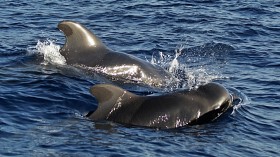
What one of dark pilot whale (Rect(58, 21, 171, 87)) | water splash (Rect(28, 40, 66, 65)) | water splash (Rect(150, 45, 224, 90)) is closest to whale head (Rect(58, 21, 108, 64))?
dark pilot whale (Rect(58, 21, 171, 87))

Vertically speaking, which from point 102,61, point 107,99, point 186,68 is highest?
point 107,99

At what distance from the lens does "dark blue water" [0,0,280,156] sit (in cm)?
1210

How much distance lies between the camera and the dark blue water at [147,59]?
476 inches

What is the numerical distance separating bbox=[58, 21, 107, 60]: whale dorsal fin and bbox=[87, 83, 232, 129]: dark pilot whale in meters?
4.31

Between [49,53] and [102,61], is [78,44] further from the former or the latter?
[49,53]

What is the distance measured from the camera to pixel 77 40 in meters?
17.8

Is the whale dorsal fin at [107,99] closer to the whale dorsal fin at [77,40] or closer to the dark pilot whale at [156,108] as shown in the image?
the dark pilot whale at [156,108]

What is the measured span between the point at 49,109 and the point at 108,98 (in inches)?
54.0

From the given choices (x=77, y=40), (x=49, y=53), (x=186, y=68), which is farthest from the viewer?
(x=186, y=68)

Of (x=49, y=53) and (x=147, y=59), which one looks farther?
(x=147, y=59)

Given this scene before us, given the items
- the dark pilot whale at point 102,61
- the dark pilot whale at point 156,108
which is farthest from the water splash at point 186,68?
the dark pilot whale at point 156,108

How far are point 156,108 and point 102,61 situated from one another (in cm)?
455

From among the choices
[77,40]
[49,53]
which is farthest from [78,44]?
[49,53]

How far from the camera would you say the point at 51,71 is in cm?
1702
